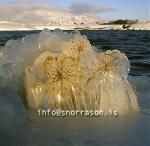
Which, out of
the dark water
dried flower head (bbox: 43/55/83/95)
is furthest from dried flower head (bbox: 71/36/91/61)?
the dark water

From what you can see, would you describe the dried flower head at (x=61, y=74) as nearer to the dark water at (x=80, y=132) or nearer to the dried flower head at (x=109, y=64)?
the dried flower head at (x=109, y=64)

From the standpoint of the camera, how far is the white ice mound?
5.02 meters

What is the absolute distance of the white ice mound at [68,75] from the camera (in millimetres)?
5016

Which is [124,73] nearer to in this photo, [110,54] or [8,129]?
[110,54]

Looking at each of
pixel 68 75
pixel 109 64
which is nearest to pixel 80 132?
pixel 68 75

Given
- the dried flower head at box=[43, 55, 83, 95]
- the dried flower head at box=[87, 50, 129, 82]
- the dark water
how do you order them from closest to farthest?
1. the dark water
2. the dried flower head at box=[43, 55, 83, 95]
3. the dried flower head at box=[87, 50, 129, 82]

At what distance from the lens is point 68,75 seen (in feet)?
16.3

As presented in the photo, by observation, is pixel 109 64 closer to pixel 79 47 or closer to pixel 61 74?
pixel 79 47

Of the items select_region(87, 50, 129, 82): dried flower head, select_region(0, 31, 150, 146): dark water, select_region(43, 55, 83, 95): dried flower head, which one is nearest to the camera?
select_region(0, 31, 150, 146): dark water

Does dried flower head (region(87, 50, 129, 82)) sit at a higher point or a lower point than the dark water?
higher

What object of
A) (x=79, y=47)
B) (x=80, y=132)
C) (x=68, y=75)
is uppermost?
(x=79, y=47)

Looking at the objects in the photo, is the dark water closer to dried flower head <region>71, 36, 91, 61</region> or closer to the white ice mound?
the white ice mound

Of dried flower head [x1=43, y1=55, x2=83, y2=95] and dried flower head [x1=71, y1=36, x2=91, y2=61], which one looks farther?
dried flower head [x1=71, y1=36, x2=91, y2=61]

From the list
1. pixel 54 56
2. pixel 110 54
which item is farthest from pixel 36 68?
pixel 110 54
